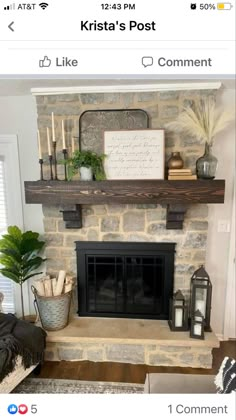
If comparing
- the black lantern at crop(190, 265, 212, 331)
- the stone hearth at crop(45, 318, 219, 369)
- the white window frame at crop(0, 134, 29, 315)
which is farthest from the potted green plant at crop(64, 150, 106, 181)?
the stone hearth at crop(45, 318, 219, 369)

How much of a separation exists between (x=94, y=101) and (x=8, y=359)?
4.88 feet

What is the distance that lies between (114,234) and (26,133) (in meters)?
0.83

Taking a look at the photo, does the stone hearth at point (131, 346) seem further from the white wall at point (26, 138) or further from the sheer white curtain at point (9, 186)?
the sheer white curtain at point (9, 186)

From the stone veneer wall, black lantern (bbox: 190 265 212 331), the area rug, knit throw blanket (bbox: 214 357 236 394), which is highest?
the stone veneer wall

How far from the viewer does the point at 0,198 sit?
1.34 m

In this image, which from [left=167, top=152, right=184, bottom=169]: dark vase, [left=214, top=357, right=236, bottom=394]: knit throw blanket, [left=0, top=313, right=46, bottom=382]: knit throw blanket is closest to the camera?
[left=214, top=357, right=236, bottom=394]: knit throw blanket

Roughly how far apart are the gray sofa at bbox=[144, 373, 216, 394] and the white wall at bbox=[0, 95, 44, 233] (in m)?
1.17

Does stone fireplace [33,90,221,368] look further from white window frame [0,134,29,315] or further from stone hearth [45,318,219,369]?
white window frame [0,134,29,315]

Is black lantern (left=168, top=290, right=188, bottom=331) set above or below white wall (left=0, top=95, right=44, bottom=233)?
below

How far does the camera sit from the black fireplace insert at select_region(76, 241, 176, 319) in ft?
5.37
